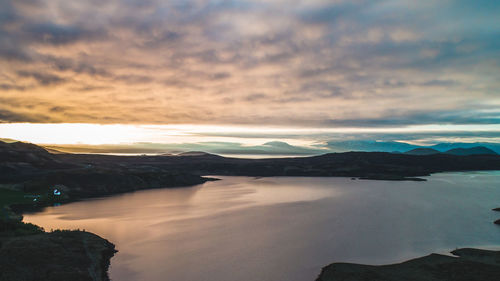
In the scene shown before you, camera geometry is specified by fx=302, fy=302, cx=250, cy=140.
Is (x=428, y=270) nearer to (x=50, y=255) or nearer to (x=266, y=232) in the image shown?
(x=266, y=232)

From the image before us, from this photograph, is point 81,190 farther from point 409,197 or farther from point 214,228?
point 409,197

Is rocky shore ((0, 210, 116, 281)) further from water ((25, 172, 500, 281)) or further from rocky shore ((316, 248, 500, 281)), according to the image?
rocky shore ((316, 248, 500, 281))

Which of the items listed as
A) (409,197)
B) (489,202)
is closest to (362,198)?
(409,197)

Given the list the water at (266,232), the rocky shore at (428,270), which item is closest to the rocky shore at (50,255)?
the water at (266,232)

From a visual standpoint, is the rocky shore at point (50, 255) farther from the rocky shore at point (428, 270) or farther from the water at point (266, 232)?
the rocky shore at point (428, 270)

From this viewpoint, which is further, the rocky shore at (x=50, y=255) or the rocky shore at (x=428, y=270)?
the rocky shore at (x=428, y=270)

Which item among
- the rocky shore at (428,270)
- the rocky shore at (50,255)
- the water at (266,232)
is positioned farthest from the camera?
the water at (266,232)

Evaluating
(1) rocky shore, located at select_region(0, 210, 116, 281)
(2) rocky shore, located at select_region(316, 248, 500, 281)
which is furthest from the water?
(2) rocky shore, located at select_region(316, 248, 500, 281)

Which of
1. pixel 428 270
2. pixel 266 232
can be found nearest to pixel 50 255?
pixel 266 232
